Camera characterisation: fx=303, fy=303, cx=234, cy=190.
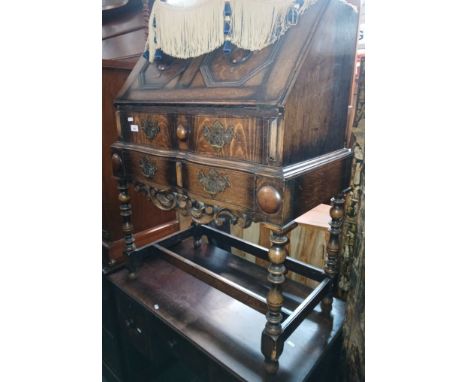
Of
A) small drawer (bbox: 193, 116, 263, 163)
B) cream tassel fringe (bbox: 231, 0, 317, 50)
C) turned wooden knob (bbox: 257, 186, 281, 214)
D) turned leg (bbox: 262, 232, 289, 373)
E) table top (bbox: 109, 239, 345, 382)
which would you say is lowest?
table top (bbox: 109, 239, 345, 382)

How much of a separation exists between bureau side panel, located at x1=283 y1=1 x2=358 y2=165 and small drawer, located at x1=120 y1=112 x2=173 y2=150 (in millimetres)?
457

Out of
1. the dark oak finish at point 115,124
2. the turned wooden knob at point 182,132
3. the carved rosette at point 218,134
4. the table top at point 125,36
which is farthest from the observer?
the table top at point 125,36

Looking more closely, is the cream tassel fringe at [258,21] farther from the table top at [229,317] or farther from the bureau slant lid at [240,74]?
the table top at [229,317]

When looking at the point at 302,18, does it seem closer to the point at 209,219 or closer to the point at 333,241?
the point at 209,219

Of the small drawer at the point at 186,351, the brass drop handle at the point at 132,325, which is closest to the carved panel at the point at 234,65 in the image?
the small drawer at the point at 186,351

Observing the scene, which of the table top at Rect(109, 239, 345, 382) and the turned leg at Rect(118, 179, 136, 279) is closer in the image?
the table top at Rect(109, 239, 345, 382)

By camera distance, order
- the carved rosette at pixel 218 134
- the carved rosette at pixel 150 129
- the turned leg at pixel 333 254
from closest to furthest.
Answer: the carved rosette at pixel 218 134 → the carved rosette at pixel 150 129 → the turned leg at pixel 333 254

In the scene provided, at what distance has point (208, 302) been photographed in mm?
1322

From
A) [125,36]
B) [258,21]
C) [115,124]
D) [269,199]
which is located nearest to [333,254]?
[269,199]

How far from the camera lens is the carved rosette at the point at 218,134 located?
89 cm

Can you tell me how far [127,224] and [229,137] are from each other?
2.57ft

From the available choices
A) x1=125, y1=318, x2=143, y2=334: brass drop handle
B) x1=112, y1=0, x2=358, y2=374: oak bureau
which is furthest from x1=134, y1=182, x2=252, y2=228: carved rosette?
x1=125, y1=318, x2=143, y2=334: brass drop handle

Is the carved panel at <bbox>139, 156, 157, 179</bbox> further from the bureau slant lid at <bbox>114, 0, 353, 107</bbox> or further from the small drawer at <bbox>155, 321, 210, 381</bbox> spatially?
the small drawer at <bbox>155, 321, 210, 381</bbox>

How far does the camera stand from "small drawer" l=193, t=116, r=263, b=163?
0.83m
